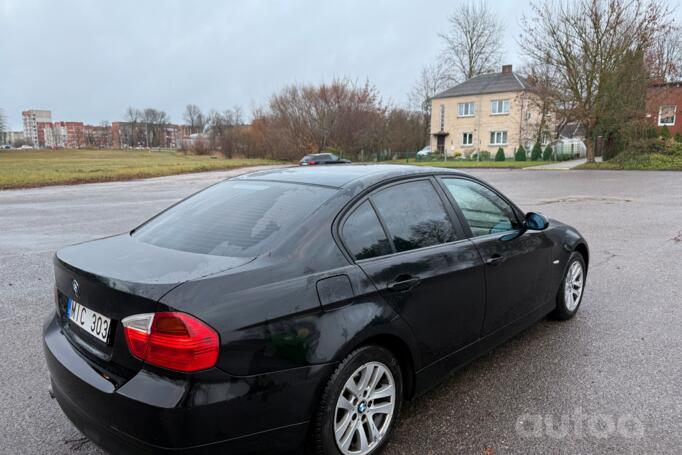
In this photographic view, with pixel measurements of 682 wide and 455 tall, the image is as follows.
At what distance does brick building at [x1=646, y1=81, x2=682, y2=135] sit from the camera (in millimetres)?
31391

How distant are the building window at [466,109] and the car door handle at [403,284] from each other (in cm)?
5067

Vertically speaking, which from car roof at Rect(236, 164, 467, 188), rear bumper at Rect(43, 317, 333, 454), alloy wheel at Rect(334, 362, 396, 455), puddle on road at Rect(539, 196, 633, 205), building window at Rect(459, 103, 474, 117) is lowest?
A: puddle on road at Rect(539, 196, 633, 205)

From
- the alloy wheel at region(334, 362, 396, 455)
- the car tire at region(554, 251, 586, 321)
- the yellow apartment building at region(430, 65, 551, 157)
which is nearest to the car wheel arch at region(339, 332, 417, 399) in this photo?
the alloy wheel at region(334, 362, 396, 455)

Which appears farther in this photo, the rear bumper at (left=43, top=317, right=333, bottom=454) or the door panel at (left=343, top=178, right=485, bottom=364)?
the door panel at (left=343, top=178, right=485, bottom=364)

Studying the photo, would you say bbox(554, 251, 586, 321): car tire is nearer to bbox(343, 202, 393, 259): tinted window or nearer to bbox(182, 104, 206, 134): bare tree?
bbox(343, 202, 393, 259): tinted window

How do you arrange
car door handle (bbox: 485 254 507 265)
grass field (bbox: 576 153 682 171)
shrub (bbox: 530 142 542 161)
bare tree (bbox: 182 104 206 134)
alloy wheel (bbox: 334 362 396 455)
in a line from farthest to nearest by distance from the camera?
bare tree (bbox: 182 104 206 134), shrub (bbox: 530 142 542 161), grass field (bbox: 576 153 682 171), car door handle (bbox: 485 254 507 265), alloy wheel (bbox: 334 362 396 455)

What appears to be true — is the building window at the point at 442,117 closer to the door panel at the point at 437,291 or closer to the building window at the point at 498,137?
the building window at the point at 498,137

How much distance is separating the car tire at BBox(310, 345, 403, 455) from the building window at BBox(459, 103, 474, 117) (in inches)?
2007

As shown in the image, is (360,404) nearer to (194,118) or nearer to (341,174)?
(341,174)

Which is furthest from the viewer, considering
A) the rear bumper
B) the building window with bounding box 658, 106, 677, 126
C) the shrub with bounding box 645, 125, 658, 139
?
the building window with bounding box 658, 106, 677, 126

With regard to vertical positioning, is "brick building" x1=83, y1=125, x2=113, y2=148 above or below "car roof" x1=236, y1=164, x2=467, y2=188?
above

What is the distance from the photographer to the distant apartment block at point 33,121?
165 meters

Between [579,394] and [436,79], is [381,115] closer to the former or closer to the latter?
[436,79]

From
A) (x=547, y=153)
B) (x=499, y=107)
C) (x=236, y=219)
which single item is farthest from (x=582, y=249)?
(x=499, y=107)
